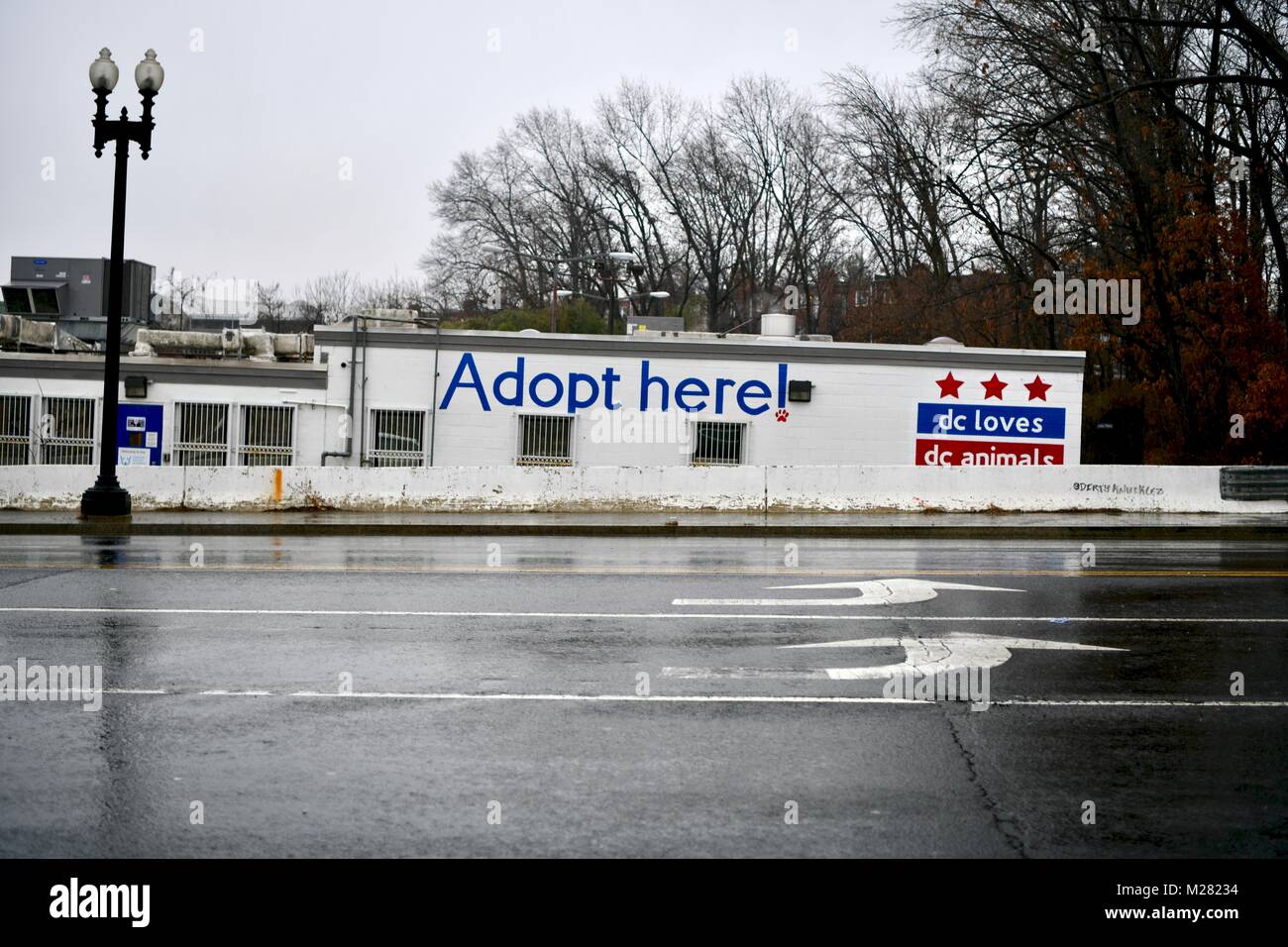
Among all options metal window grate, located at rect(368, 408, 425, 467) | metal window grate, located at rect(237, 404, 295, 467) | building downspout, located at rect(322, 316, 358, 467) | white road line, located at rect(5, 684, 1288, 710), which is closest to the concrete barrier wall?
building downspout, located at rect(322, 316, 358, 467)

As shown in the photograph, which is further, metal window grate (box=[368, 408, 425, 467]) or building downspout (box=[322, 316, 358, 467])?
metal window grate (box=[368, 408, 425, 467])

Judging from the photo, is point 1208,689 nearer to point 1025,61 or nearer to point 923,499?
point 923,499

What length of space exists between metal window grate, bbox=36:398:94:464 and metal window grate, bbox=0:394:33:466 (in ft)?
1.10

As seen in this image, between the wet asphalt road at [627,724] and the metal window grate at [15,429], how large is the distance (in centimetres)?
1771

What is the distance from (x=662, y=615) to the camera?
11430mm

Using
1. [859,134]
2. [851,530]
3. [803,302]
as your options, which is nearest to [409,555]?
[851,530]

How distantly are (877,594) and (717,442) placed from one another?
16750 mm

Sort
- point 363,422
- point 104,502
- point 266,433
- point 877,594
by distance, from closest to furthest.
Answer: point 877,594, point 104,502, point 363,422, point 266,433

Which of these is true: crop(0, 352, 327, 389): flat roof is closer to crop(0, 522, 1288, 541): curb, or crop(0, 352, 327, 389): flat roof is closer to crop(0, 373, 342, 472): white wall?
crop(0, 373, 342, 472): white wall

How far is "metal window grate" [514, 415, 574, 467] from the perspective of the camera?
1147 inches

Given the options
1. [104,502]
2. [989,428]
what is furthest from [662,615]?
[989,428]

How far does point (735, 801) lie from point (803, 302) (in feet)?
217

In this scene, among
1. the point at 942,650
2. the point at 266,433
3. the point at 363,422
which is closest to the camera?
the point at 942,650

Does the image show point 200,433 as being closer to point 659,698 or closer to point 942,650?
point 942,650
